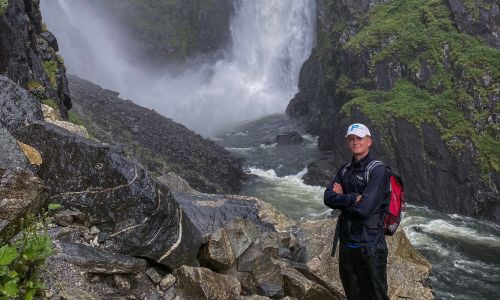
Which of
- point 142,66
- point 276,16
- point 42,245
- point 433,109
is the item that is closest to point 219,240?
point 42,245

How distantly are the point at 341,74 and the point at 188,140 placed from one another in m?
13.8

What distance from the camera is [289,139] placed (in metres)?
39.9

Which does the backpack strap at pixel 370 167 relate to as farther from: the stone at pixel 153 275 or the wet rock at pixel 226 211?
the wet rock at pixel 226 211

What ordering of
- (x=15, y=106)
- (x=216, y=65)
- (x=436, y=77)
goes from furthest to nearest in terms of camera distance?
(x=216, y=65) < (x=436, y=77) < (x=15, y=106)

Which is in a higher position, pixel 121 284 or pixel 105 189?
pixel 105 189

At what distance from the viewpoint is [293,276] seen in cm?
870

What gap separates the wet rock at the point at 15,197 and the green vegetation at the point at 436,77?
77.7 ft

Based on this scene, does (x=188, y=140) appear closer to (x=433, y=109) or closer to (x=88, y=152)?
(x=433, y=109)

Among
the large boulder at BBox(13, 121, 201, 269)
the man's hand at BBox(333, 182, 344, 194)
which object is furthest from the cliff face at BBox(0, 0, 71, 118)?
the man's hand at BBox(333, 182, 344, 194)

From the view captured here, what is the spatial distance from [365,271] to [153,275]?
329cm

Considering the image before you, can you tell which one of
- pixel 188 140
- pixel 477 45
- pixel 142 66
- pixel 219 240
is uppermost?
pixel 142 66

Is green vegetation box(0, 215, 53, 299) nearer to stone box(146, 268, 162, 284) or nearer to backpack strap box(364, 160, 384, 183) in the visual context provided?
stone box(146, 268, 162, 284)

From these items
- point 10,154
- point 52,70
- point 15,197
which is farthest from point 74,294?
point 52,70

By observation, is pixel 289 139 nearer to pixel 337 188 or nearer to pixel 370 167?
pixel 337 188
